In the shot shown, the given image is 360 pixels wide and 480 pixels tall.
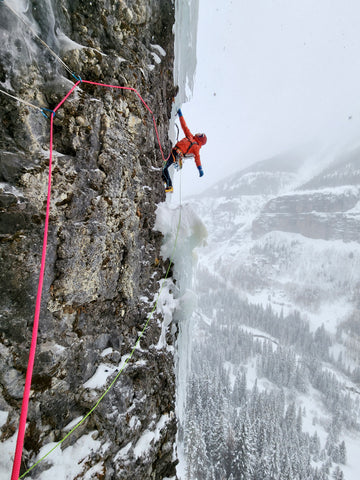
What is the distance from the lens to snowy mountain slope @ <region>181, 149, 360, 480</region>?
30391 millimetres

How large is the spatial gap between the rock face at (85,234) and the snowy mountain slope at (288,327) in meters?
3.62

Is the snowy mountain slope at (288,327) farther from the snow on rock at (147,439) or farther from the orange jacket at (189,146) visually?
the snow on rock at (147,439)

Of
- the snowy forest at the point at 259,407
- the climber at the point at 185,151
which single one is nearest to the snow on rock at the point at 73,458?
the climber at the point at 185,151

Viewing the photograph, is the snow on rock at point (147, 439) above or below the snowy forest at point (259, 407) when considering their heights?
above

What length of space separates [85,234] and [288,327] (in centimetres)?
8711

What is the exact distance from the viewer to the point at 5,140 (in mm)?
2326

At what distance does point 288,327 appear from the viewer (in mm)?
77000

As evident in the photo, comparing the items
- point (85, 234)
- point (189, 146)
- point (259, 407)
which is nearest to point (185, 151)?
point (189, 146)

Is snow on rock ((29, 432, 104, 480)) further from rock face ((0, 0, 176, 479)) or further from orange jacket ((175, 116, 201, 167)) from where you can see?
orange jacket ((175, 116, 201, 167))

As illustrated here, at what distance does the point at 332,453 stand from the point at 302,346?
125ft

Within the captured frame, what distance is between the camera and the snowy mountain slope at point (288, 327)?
30.4 m

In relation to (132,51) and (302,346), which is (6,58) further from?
(302,346)

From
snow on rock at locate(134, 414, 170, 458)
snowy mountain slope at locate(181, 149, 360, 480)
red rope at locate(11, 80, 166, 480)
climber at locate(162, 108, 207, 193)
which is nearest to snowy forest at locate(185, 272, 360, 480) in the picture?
snowy mountain slope at locate(181, 149, 360, 480)

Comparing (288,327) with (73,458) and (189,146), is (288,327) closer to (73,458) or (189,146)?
(189,146)
